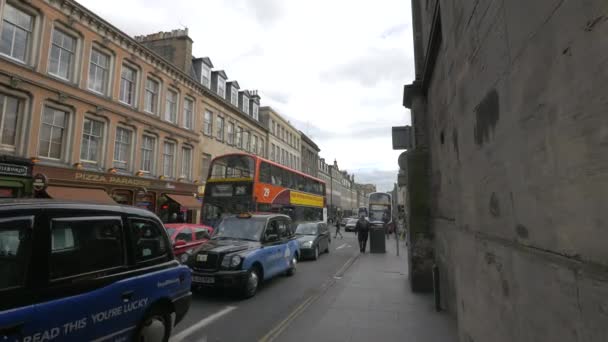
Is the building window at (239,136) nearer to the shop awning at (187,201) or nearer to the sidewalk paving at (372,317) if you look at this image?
the shop awning at (187,201)

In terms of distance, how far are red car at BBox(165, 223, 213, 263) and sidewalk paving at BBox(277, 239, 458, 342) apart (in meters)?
4.75

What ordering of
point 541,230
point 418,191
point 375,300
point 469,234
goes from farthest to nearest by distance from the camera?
1. point 418,191
2. point 375,300
3. point 469,234
4. point 541,230

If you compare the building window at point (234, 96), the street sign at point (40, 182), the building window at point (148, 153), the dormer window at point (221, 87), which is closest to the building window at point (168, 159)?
the building window at point (148, 153)

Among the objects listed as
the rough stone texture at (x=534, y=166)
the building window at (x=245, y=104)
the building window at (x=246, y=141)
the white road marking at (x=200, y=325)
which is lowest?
the white road marking at (x=200, y=325)

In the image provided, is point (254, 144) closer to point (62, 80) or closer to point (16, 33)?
point (62, 80)

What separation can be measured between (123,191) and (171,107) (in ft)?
24.4

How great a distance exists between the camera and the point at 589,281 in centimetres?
150

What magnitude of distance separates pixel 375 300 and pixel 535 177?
571 centimetres

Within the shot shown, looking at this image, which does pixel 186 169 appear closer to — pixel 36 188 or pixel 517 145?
pixel 36 188

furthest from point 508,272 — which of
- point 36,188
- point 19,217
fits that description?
point 36,188

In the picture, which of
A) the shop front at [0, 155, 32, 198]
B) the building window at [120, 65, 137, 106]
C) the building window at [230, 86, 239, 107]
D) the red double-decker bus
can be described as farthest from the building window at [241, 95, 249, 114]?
the shop front at [0, 155, 32, 198]

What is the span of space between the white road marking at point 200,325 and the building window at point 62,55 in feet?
50.6

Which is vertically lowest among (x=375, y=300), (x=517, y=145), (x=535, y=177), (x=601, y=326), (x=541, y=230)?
(x=375, y=300)

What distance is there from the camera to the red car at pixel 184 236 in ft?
32.3
